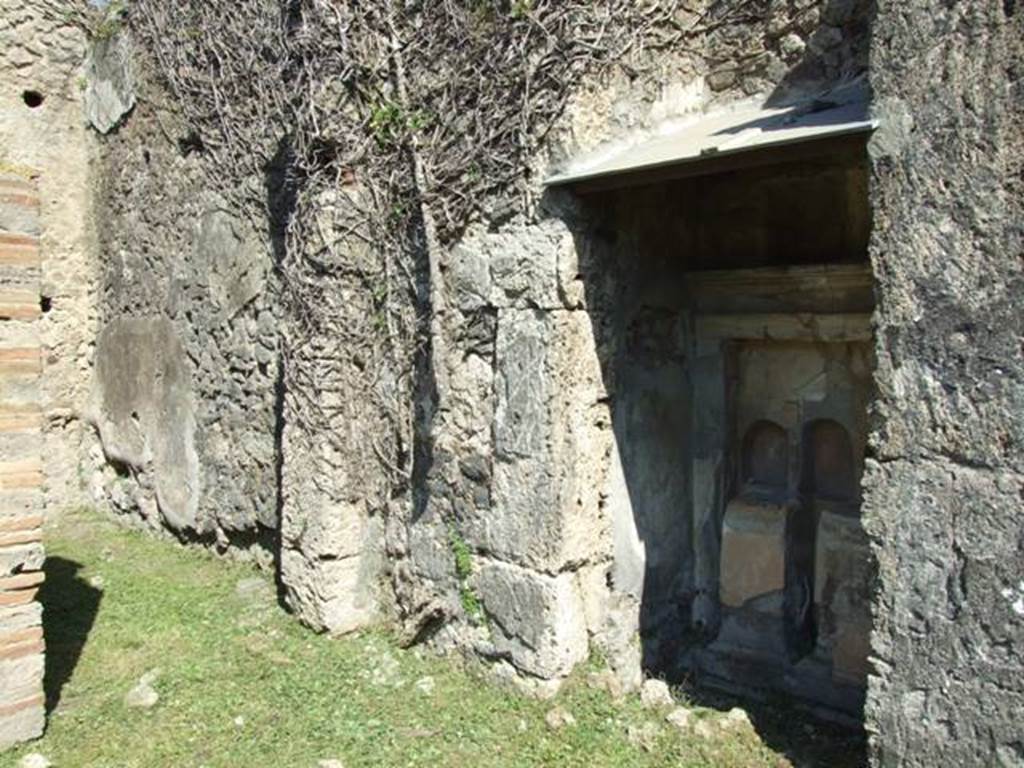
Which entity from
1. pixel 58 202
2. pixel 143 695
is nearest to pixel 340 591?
pixel 143 695

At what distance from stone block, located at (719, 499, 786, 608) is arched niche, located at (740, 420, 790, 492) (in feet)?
0.50

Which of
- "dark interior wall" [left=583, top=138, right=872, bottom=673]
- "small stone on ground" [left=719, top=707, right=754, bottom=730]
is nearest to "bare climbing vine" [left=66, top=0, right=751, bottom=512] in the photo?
"dark interior wall" [left=583, top=138, right=872, bottom=673]

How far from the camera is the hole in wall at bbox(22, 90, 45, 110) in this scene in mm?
7129

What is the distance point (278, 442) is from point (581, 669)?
2.56 m

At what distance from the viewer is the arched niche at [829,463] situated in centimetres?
418

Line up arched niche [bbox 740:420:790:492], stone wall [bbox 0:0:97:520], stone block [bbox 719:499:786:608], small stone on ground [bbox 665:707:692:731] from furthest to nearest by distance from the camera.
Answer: stone wall [bbox 0:0:97:520], arched niche [bbox 740:420:790:492], stone block [bbox 719:499:786:608], small stone on ground [bbox 665:707:692:731]

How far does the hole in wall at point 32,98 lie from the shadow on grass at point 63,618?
3788 millimetres

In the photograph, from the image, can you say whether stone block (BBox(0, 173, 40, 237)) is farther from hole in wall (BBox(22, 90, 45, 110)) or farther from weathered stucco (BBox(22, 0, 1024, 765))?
hole in wall (BBox(22, 90, 45, 110))

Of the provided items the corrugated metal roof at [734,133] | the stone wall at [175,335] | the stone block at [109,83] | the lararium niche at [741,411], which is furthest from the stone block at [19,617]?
the stone block at [109,83]

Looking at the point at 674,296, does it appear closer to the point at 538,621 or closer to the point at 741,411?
the point at 741,411

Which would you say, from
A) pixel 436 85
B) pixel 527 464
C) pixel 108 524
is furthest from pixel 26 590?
pixel 108 524

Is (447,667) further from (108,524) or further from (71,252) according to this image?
(71,252)

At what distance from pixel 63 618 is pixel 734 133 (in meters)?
4.52

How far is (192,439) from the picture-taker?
622 cm
